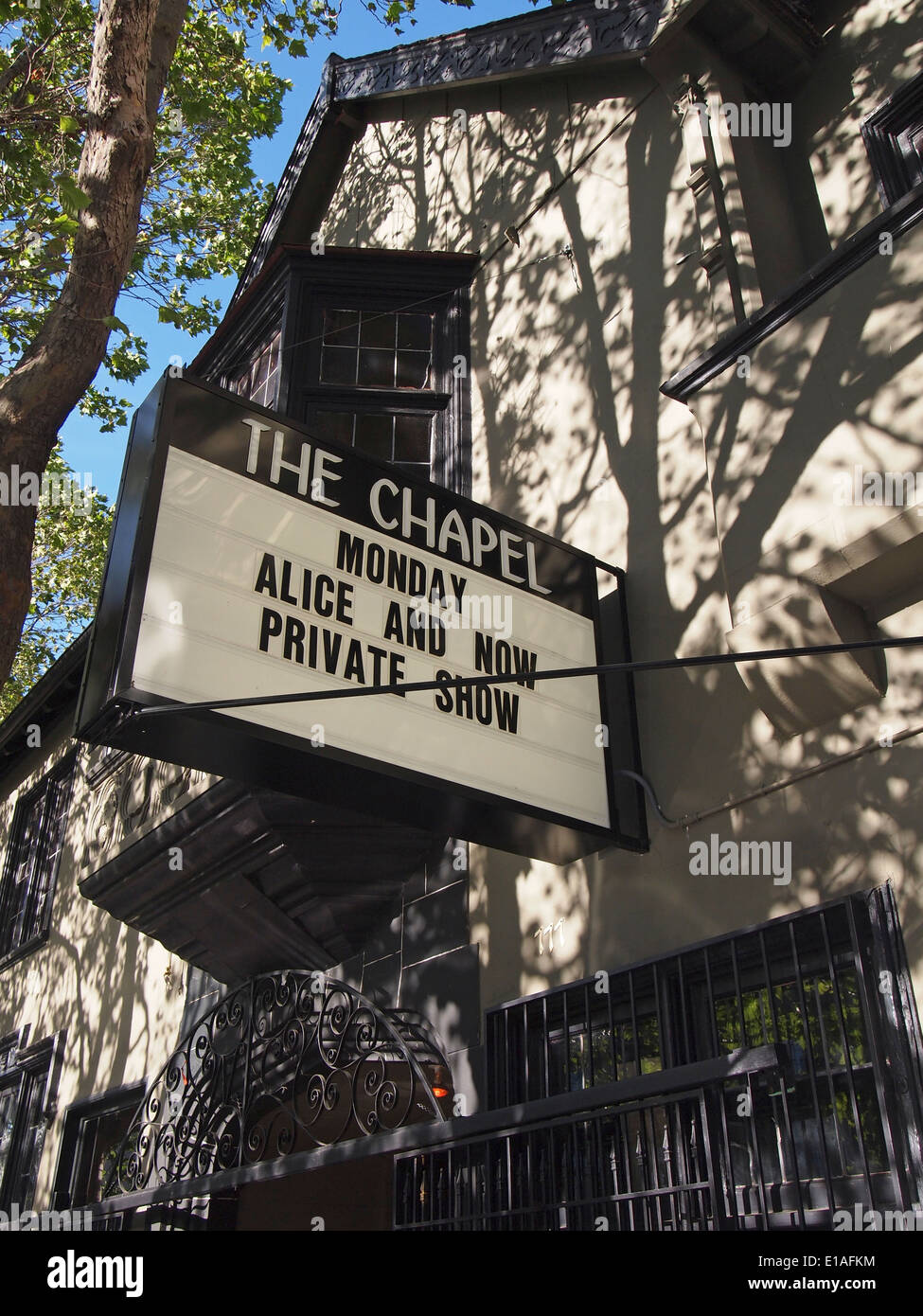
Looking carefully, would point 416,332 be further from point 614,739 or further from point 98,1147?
point 98,1147

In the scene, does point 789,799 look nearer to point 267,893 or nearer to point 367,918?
point 367,918

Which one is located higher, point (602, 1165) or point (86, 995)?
point (86, 995)

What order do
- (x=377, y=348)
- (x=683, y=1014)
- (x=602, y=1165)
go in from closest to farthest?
(x=602, y=1165), (x=683, y=1014), (x=377, y=348)

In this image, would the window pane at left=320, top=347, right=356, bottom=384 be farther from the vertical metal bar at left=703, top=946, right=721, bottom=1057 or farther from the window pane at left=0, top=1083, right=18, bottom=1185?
the window pane at left=0, top=1083, right=18, bottom=1185

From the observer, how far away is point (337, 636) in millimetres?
5250

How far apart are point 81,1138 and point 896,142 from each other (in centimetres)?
1084

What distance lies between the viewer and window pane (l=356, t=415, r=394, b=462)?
9141 millimetres

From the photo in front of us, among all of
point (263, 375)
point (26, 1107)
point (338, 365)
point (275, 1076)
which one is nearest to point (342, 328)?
point (338, 365)

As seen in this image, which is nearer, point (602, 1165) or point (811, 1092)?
point (811, 1092)

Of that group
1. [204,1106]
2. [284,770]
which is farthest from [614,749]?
[204,1106]

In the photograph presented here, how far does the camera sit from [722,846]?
5.56 m

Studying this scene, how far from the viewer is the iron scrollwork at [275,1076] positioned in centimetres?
674

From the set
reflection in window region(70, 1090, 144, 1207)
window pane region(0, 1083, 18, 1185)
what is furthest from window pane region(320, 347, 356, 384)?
window pane region(0, 1083, 18, 1185)

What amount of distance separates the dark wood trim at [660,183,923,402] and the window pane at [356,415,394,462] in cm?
344
